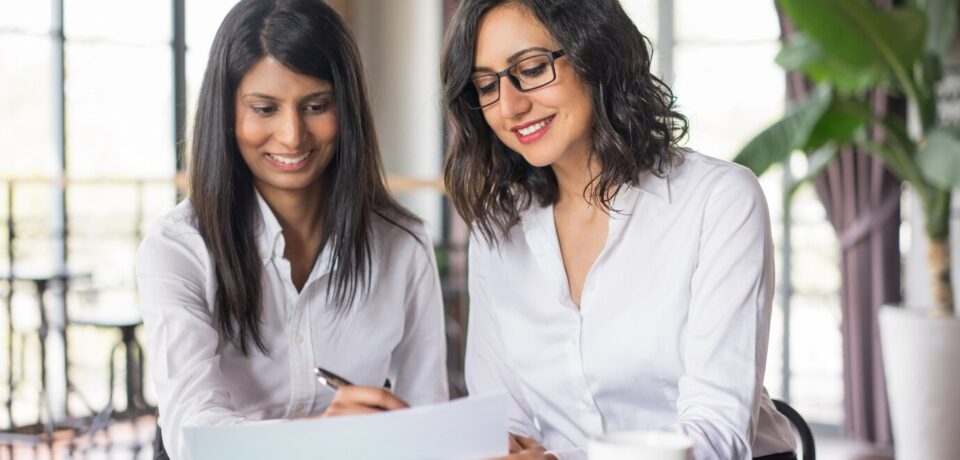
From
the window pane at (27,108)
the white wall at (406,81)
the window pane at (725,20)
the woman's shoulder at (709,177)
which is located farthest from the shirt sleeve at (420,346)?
the white wall at (406,81)

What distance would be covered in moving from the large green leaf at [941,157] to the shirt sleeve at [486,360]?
6.67 feet

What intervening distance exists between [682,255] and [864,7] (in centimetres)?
215

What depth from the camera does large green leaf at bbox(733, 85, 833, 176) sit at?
3742mm

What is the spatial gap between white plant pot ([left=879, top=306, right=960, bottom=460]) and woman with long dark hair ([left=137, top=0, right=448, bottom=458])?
2.40 metres

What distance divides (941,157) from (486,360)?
7.15 ft

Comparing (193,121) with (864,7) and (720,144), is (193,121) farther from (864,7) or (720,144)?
(720,144)

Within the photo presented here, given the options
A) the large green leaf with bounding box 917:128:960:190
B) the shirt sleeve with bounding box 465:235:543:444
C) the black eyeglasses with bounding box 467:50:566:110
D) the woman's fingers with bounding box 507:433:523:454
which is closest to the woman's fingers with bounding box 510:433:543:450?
the woman's fingers with bounding box 507:433:523:454

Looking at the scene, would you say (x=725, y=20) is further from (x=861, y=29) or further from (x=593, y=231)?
(x=593, y=231)

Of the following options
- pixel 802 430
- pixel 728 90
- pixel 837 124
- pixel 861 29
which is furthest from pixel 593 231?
pixel 728 90

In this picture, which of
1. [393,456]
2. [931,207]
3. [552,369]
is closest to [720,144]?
[931,207]

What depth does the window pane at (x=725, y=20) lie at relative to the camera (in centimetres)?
516

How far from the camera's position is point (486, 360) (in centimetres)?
183

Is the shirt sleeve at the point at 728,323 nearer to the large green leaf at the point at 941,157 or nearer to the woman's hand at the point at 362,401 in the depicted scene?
the woman's hand at the point at 362,401

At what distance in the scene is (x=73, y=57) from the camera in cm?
549
